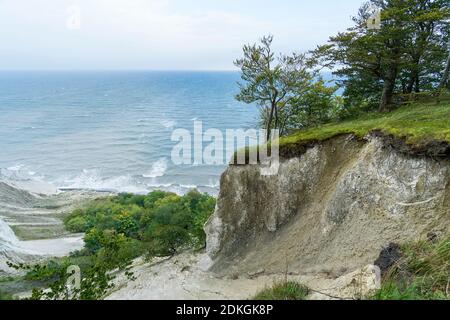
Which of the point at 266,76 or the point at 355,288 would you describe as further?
the point at 266,76

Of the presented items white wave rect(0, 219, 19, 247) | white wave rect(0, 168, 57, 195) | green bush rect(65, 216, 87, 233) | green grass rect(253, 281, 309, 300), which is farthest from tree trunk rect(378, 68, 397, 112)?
white wave rect(0, 168, 57, 195)

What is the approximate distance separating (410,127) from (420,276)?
8375 mm

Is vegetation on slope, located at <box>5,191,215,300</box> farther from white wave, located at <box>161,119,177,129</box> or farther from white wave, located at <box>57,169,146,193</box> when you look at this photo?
white wave, located at <box>161,119,177,129</box>

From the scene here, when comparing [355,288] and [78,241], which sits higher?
[355,288]

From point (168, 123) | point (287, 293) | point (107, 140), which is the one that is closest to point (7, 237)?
point (287, 293)

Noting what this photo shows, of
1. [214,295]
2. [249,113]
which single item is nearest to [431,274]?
[214,295]

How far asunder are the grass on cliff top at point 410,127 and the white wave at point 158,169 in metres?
47.9

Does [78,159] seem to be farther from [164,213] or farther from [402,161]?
[402,161]

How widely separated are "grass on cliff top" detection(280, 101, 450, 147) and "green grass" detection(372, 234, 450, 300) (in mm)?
A: 5902

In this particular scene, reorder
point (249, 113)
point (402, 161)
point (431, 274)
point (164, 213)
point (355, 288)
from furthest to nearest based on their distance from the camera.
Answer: point (249, 113) < point (164, 213) < point (402, 161) < point (355, 288) < point (431, 274)

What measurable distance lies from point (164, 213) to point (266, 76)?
1843 centimetres

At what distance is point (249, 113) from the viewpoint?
357ft

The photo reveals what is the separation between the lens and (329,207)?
1500cm
